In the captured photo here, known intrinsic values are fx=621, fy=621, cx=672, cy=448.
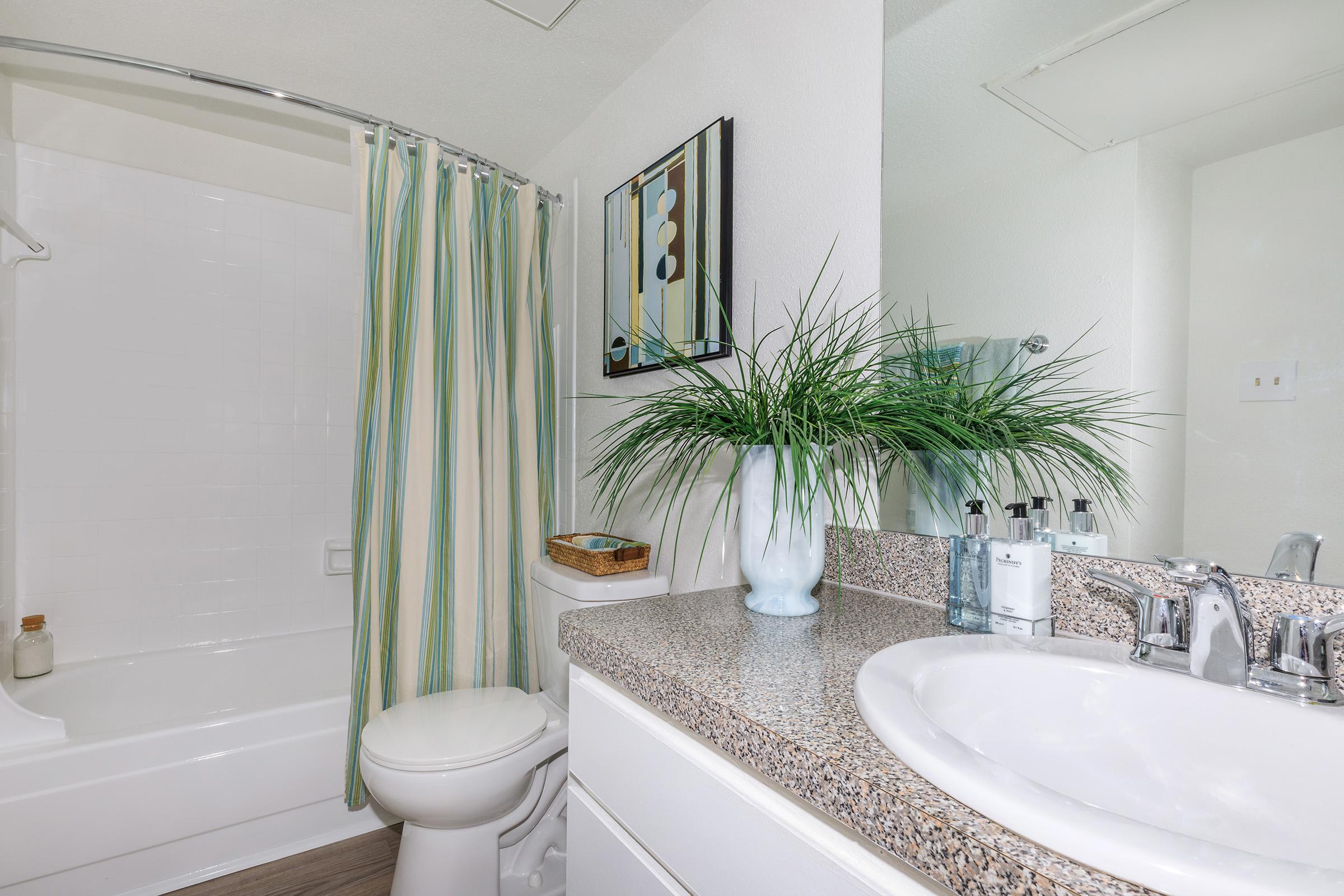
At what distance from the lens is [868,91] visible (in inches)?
45.1

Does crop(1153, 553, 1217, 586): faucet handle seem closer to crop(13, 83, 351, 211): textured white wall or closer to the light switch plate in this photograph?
the light switch plate

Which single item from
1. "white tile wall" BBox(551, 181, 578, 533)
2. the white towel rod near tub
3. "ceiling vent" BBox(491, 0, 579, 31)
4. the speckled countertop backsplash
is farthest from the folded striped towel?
the white towel rod near tub

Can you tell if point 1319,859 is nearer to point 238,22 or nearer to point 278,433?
point 238,22

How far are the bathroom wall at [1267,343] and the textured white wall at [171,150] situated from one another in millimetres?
2694

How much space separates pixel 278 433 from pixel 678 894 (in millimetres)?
2325

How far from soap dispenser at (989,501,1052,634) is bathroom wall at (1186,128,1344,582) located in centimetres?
16

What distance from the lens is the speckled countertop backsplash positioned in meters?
0.65

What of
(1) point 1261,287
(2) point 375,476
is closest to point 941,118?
(1) point 1261,287

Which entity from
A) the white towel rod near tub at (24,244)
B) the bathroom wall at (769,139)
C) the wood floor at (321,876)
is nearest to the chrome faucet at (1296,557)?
the bathroom wall at (769,139)

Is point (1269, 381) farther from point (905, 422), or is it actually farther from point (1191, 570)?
point (905, 422)

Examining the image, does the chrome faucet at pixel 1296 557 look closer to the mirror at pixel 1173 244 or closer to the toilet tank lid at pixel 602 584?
the mirror at pixel 1173 244

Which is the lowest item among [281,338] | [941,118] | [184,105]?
[281,338]

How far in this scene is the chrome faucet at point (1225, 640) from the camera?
0.58 m

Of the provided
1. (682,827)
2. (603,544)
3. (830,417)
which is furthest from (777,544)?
(603,544)
